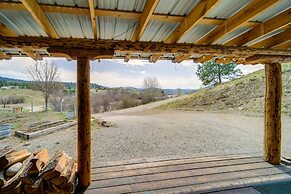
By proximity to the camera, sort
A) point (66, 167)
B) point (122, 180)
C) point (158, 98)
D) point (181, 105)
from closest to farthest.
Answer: point (66, 167), point (122, 180), point (181, 105), point (158, 98)

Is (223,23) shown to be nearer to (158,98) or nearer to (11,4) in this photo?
(11,4)

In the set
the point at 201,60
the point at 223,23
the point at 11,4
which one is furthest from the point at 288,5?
the point at 11,4

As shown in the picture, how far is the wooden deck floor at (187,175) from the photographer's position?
2641mm

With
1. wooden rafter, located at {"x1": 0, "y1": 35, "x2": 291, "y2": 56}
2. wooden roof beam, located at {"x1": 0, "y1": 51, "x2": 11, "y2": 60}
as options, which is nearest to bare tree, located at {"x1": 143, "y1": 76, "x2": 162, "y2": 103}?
wooden roof beam, located at {"x1": 0, "y1": 51, "x2": 11, "y2": 60}

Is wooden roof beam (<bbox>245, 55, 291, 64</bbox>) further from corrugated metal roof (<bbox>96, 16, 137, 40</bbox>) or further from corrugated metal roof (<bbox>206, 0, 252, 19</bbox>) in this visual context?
corrugated metal roof (<bbox>96, 16, 137, 40</bbox>)

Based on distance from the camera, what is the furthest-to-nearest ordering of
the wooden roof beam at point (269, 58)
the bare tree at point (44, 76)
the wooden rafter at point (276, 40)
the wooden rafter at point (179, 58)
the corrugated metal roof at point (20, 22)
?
the bare tree at point (44, 76) < the wooden rafter at point (179, 58) < the wooden roof beam at point (269, 58) < the wooden rafter at point (276, 40) < the corrugated metal roof at point (20, 22)

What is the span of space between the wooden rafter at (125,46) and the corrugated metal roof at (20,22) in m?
0.11

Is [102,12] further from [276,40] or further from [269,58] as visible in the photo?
[269,58]

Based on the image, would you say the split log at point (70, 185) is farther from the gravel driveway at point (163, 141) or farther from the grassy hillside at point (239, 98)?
the grassy hillside at point (239, 98)

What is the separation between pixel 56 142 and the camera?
589cm

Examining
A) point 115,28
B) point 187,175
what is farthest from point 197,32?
point 187,175

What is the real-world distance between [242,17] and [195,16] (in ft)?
1.85

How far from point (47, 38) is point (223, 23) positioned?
2319 mm

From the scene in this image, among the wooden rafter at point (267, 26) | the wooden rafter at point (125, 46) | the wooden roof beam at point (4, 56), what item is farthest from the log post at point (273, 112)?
the wooden roof beam at point (4, 56)
